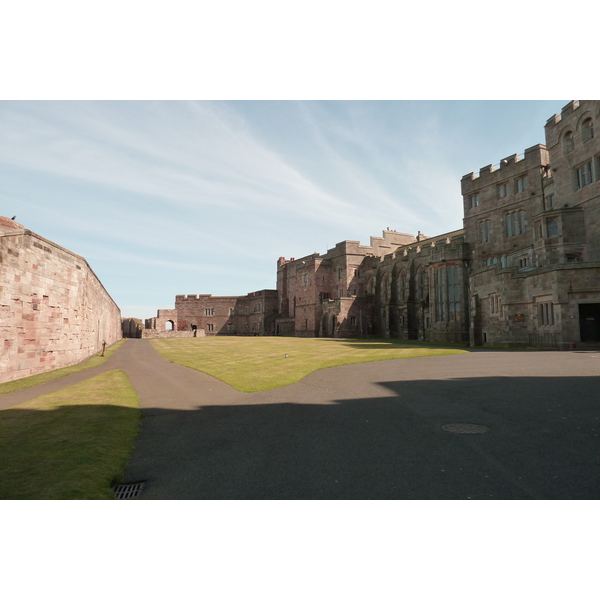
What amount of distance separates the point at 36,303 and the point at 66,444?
10736 millimetres

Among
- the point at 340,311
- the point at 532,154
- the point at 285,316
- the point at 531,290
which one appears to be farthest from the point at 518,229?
the point at 285,316

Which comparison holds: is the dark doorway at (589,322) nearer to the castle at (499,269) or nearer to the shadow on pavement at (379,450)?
the castle at (499,269)

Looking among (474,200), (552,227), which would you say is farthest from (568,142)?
(474,200)

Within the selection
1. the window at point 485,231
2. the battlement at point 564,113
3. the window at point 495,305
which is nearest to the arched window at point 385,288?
the window at point 485,231

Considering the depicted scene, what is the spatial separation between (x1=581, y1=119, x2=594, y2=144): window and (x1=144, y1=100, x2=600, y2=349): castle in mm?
75

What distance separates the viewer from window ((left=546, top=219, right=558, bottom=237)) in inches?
1262

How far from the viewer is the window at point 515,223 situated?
38.4 m

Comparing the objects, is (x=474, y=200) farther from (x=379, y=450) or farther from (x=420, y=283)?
(x=379, y=450)

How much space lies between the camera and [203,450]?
265 inches

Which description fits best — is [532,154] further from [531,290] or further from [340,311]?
[340,311]

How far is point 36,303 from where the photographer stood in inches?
606

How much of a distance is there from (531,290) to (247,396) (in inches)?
937

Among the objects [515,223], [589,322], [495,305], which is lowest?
[589,322]

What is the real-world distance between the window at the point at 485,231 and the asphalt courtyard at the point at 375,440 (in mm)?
31091
